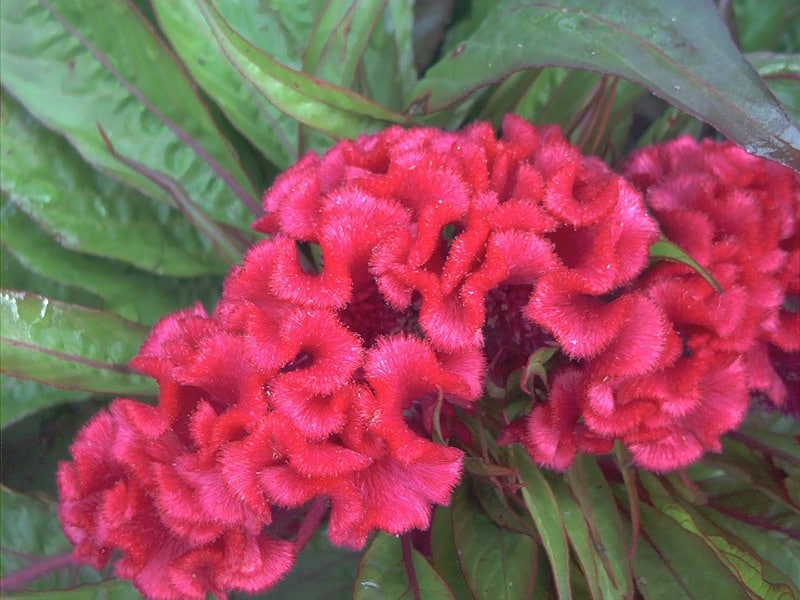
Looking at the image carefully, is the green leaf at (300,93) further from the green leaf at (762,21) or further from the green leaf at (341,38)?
the green leaf at (762,21)

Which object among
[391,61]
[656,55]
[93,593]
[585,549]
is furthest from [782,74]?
[93,593]

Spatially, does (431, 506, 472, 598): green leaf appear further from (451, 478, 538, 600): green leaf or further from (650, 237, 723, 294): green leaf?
(650, 237, 723, 294): green leaf

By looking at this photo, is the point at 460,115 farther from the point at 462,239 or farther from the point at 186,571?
the point at 186,571

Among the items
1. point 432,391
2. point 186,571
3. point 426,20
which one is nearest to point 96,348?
point 186,571

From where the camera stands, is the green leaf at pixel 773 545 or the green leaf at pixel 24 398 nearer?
the green leaf at pixel 773 545

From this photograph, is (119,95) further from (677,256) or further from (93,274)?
(677,256)

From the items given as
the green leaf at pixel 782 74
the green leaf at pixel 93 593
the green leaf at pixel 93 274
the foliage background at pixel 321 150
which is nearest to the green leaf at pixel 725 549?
the foliage background at pixel 321 150
